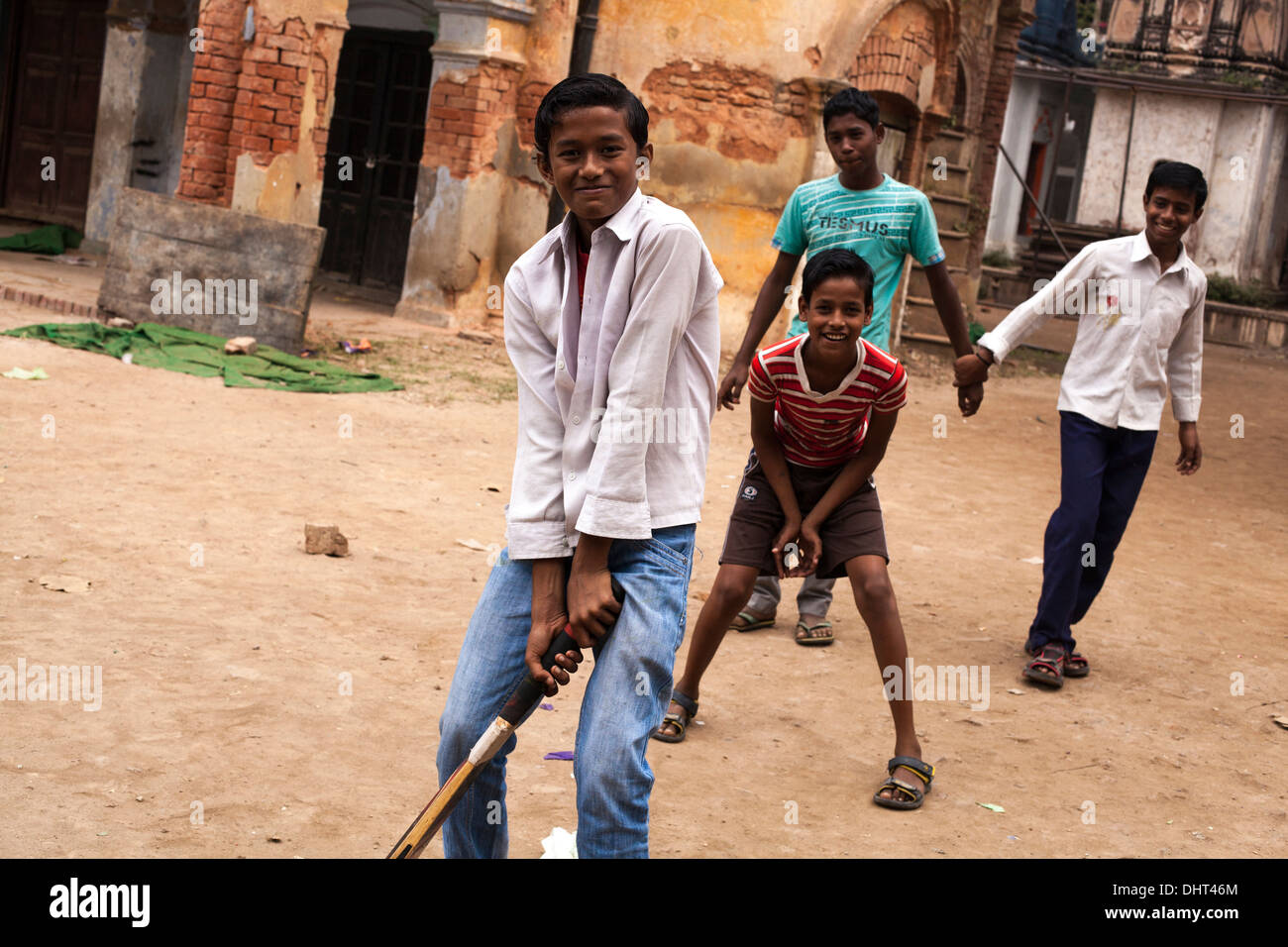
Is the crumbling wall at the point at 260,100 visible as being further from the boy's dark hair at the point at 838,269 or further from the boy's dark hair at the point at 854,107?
the boy's dark hair at the point at 838,269

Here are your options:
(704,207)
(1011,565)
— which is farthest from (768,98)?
(1011,565)

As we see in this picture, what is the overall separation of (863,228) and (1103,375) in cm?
107

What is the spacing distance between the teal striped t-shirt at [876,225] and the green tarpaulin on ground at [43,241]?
10.5 m

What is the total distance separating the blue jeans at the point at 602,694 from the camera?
2.51 metres

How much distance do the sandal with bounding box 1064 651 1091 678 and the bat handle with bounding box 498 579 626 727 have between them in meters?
3.23

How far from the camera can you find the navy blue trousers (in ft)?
16.8

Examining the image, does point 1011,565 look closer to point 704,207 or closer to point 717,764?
point 717,764

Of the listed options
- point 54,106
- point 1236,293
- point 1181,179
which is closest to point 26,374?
point 1181,179

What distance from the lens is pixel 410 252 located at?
12.6m

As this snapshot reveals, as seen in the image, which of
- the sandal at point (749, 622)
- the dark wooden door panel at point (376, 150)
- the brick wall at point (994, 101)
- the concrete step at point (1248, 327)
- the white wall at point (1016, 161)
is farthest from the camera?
the white wall at point (1016, 161)

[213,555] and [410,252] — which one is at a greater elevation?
[410,252]

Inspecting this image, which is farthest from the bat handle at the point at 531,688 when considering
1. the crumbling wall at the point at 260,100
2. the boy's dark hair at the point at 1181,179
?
the crumbling wall at the point at 260,100

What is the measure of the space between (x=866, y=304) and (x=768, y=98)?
9.22 m
